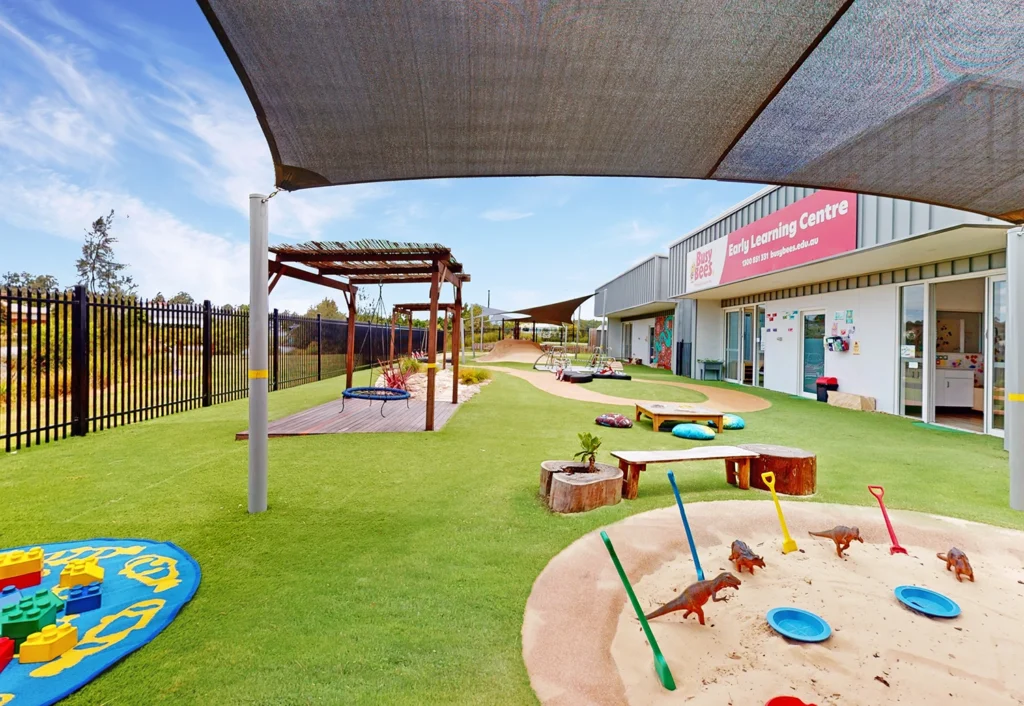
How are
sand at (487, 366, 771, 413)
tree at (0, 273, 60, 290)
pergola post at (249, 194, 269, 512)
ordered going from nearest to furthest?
pergola post at (249, 194, 269, 512), sand at (487, 366, 771, 413), tree at (0, 273, 60, 290)

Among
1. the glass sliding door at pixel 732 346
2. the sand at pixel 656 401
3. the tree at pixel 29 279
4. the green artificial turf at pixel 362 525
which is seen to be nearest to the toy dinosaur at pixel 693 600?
the green artificial turf at pixel 362 525

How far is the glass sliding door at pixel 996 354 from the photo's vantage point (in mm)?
6750

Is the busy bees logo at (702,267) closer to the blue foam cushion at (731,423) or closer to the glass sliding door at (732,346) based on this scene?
the glass sliding door at (732,346)

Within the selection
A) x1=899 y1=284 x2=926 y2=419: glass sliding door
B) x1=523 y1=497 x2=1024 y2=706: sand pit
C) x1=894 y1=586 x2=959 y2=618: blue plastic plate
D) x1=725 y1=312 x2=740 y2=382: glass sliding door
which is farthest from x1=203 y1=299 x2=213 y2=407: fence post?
x1=725 y1=312 x2=740 y2=382: glass sliding door

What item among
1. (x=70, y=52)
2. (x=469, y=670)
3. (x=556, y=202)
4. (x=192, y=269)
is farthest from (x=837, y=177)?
(x=556, y=202)

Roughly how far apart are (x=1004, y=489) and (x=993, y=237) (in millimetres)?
3933

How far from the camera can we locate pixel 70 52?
38.8 feet

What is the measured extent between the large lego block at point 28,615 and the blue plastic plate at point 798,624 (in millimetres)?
3296

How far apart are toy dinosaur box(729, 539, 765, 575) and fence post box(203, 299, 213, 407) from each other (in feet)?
29.6

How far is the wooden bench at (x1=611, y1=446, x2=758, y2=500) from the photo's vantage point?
3855mm

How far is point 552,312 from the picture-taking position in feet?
92.1

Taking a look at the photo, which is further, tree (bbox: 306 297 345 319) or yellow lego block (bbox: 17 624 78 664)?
tree (bbox: 306 297 345 319)

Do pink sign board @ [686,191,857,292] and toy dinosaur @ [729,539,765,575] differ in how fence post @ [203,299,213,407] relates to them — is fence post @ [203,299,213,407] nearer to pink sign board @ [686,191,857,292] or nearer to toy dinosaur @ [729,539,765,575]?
toy dinosaur @ [729,539,765,575]

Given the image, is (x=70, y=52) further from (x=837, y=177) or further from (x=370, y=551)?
(x=837, y=177)
